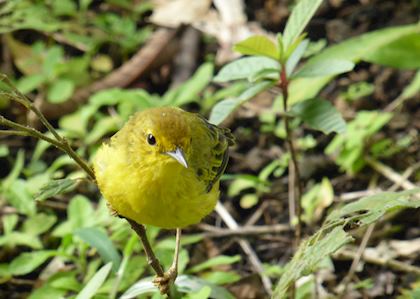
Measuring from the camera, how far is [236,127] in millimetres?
5840

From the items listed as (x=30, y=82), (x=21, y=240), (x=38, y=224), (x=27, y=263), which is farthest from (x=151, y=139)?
(x=30, y=82)

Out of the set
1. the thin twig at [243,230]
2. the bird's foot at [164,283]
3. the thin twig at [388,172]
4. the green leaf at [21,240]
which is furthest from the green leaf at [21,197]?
the thin twig at [388,172]

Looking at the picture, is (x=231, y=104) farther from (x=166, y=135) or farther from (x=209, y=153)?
(x=166, y=135)

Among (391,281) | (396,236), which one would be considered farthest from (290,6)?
(391,281)

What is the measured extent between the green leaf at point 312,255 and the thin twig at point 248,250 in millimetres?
1837

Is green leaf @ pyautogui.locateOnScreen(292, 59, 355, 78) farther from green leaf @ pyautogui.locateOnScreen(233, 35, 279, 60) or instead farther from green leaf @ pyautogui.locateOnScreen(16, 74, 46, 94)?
green leaf @ pyautogui.locateOnScreen(16, 74, 46, 94)

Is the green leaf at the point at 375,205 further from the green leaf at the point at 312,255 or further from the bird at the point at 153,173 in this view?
the bird at the point at 153,173

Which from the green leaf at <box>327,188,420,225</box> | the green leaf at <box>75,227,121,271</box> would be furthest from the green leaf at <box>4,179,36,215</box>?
the green leaf at <box>327,188,420,225</box>

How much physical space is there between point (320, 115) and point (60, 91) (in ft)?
9.65

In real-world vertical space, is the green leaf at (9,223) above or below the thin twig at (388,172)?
above

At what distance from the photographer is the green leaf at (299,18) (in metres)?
3.05

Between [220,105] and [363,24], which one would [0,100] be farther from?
[363,24]

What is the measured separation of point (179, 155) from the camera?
2791 mm

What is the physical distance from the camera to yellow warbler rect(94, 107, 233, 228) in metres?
2.81
